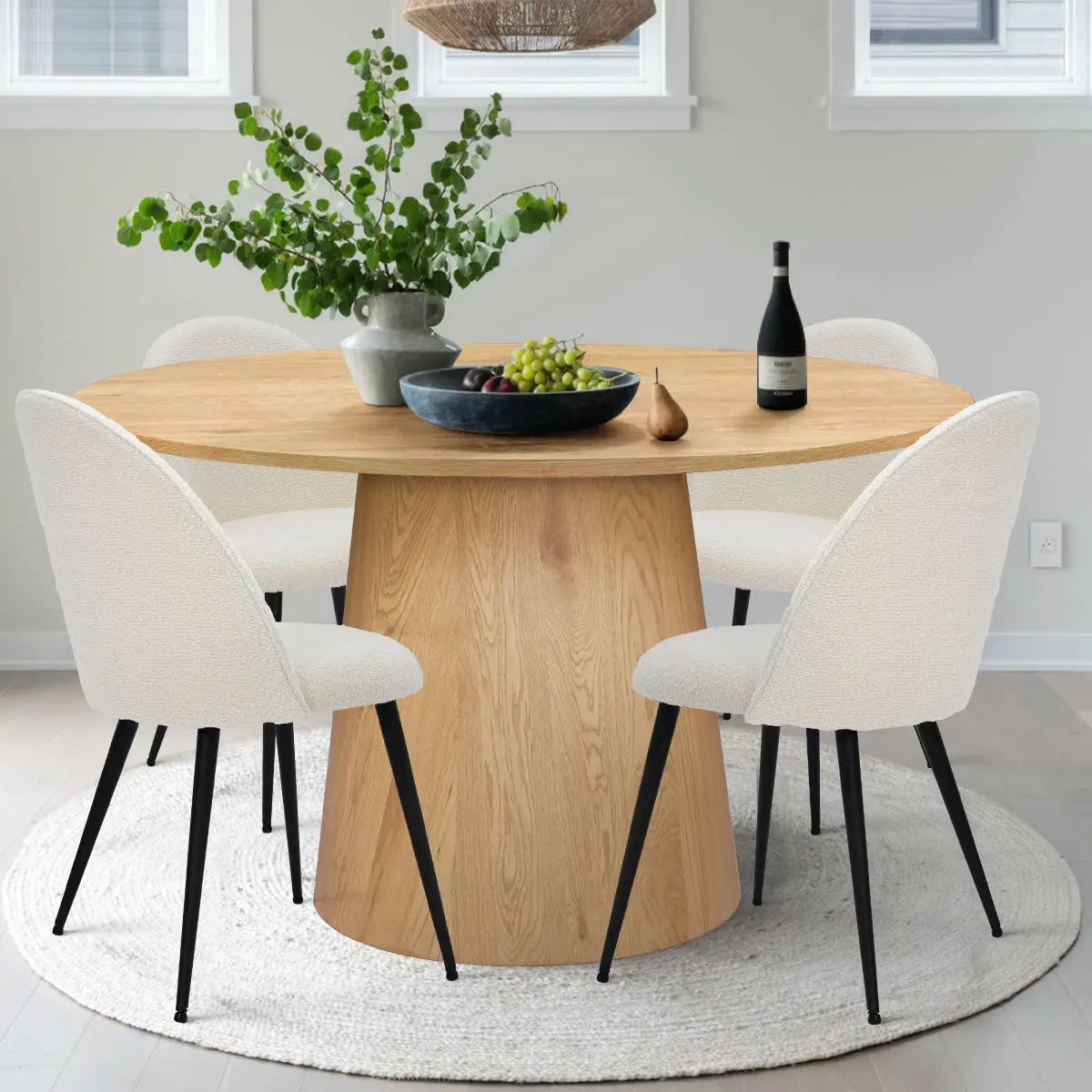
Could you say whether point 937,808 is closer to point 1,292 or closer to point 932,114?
point 932,114

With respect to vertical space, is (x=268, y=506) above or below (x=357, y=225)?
below

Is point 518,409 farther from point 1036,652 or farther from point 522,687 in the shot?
point 1036,652

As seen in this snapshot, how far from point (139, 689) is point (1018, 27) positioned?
2.83 meters

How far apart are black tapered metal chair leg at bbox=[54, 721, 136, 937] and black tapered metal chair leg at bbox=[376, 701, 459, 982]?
1.13 feet

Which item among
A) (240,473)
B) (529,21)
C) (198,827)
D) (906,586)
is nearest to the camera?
(906,586)

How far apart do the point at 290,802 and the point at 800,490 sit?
123 centimetres

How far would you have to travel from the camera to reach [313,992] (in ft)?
7.09

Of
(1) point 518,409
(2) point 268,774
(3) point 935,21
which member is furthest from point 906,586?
(3) point 935,21

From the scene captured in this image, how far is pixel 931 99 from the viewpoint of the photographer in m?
3.65

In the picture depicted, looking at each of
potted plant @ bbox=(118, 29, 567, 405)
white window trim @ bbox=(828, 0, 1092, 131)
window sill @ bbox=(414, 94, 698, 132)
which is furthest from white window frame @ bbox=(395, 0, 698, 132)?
potted plant @ bbox=(118, 29, 567, 405)

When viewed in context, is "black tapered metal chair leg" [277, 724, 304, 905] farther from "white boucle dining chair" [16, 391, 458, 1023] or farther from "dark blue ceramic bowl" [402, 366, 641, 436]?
"dark blue ceramic bowl" [402, 366, 641, 436]

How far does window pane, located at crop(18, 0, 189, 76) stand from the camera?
12.1ft

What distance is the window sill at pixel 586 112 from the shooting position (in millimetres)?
3635

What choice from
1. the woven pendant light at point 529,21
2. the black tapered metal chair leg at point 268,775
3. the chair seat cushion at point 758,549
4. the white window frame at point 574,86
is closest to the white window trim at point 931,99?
the white window frame at point 574,86
